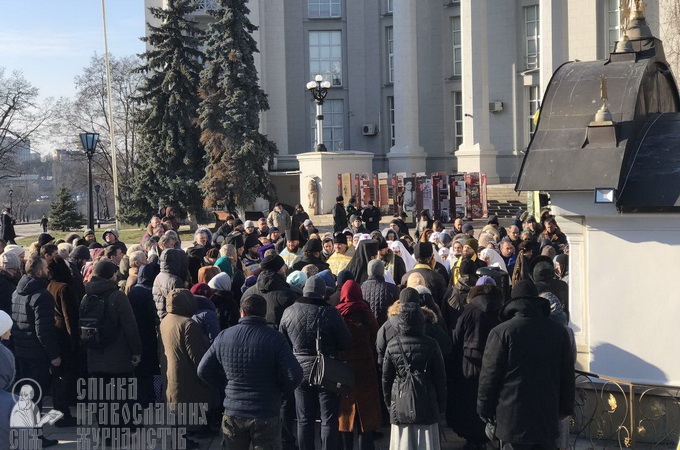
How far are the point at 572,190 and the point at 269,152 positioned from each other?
2535 centimetres

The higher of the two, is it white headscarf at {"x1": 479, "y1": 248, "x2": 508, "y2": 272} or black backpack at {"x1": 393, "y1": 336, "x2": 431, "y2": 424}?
white headscarf at {"x1": 479, "y1": 248, "x2": 508, "y2": 272}

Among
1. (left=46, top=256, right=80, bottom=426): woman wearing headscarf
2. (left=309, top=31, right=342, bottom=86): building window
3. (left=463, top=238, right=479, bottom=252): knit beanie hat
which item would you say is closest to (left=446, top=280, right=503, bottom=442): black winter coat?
(left=463, top=238, right=479, bottom=252): knit beanie hat

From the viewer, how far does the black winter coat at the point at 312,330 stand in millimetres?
7887

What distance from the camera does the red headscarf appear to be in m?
8.33

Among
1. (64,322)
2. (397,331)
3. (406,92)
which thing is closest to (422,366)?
(397,331)

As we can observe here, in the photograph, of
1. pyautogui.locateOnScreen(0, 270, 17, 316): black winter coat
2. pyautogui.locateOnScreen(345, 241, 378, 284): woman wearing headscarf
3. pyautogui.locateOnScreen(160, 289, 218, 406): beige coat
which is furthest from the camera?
pyautogui.locateOnScreen(345, 241, 378, 284): woman wearing headscarf

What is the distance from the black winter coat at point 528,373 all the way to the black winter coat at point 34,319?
4.83 meters

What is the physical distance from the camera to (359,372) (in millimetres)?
8328

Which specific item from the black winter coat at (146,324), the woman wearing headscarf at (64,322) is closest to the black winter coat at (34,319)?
the woman wearing headscarf at (64,322)

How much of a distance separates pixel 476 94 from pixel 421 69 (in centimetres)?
650

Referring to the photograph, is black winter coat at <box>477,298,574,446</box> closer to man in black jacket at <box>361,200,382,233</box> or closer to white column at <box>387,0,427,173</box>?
man in black jacket at <box>361,200,382,233</box>

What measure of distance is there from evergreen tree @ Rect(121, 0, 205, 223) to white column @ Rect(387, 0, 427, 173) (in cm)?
889

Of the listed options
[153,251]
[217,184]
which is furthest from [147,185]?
[153,251]

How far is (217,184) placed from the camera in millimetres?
32062
